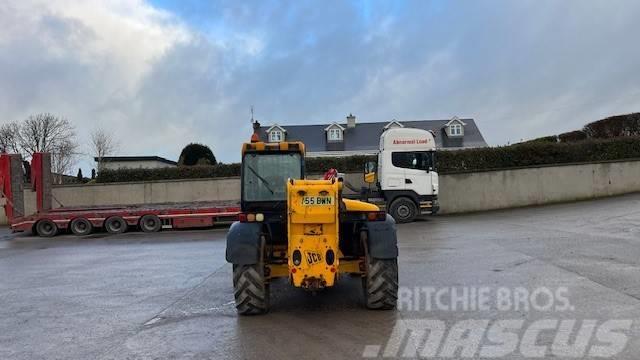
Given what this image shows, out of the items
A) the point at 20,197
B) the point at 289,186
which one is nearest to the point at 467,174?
the point at 20,197

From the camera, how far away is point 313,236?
7.30 m

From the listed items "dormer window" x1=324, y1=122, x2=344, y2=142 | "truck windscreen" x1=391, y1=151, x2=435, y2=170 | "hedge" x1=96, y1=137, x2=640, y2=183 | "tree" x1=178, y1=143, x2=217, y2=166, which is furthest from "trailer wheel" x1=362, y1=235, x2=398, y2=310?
"dormer window" x1=324, y1=122, x2=344, y2=142

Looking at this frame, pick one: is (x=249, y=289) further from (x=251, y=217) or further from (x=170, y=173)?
(x=170, y=173)

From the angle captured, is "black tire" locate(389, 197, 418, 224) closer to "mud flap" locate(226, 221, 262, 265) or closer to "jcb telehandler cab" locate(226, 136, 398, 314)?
"jcb telehandler cab" locate(226, 136, 398, 314)

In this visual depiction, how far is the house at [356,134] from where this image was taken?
59969mm

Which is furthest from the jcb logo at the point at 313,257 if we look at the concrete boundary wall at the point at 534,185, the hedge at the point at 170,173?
the hedge at the point at 170,173

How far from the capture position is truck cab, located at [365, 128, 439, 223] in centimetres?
2327

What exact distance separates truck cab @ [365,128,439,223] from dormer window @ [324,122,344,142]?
37.3 meters

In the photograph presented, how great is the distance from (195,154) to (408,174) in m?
23.7

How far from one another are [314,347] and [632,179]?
27.1 m

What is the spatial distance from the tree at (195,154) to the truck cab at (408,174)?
21.1 metres

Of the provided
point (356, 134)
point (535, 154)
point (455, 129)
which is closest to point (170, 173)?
point (535, 154)

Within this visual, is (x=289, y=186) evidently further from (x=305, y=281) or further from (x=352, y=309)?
(x=352, y=309)

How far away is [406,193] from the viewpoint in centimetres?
2328
